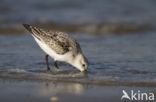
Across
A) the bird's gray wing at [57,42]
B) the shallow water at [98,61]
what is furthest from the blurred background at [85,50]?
the bird's gray wing at [57,42]

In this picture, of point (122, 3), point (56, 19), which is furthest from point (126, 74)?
point (122, 3)

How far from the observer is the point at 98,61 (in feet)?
30.4

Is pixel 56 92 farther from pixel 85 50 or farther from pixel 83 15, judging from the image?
pixel 83 15

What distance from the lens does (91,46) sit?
35.8ft

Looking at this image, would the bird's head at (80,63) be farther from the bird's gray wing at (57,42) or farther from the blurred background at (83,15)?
the blurred background at (83,15)

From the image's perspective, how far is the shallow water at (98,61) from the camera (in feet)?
25.2

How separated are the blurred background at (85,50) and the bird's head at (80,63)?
12 cm

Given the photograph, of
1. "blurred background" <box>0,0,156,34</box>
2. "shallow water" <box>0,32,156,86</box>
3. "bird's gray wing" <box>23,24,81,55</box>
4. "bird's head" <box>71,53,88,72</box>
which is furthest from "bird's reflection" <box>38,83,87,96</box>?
"blurred background" <box>0,0,156,34</box>

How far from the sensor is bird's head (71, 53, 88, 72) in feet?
27.7

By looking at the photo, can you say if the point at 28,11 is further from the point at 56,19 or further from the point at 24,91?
the point at 24,91

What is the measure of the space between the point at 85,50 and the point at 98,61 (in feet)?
4.15

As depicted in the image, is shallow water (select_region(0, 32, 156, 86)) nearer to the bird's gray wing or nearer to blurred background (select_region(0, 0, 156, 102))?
blurred background (select_region(0, 0, 156, 102))

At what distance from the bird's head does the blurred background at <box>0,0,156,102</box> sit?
116mm

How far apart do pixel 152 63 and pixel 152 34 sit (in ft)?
13.0
